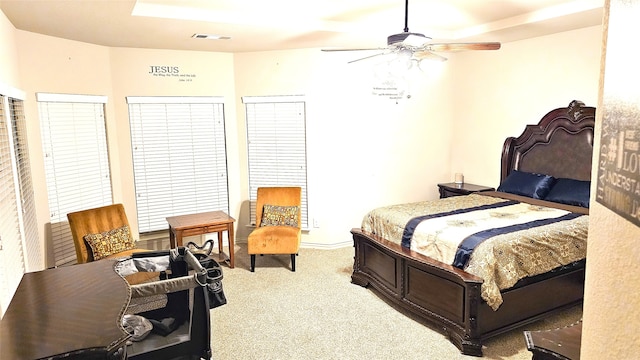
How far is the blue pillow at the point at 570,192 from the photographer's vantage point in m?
4.39

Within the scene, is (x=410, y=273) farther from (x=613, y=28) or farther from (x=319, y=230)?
(x=613, y=28)

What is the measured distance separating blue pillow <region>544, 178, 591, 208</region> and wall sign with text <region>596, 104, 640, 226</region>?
12.9ft

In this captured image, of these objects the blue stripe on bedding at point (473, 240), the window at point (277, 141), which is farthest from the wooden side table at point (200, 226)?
the blue stripe on bedding at point (473, 240)

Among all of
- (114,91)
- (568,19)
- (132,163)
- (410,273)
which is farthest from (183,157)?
(568,19)

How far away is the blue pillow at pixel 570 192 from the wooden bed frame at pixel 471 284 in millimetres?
156

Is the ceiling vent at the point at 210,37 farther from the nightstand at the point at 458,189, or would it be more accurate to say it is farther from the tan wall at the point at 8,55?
the nightstand at the point at 458,189

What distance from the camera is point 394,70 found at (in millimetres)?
4914

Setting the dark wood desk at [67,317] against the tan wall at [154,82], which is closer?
the dark wood desk at [67,317]

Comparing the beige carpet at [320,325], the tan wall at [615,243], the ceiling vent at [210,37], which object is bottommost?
the beige carpet at [320,325]

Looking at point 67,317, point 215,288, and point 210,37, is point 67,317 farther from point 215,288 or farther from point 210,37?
point 210,37

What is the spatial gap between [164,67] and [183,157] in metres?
1.16

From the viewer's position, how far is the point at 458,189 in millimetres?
5801

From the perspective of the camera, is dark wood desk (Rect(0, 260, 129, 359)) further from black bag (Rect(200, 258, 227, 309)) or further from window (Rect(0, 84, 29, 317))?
black bag (Rect(200, 258, 227, 309))

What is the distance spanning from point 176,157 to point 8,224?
2.76 meters
